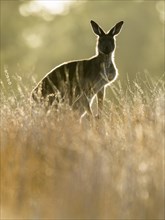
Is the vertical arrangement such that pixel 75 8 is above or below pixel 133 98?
above

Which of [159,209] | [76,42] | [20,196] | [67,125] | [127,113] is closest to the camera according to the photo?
Answer: [159,209]

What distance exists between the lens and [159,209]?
299 inches

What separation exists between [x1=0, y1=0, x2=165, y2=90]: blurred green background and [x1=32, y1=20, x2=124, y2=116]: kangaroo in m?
22.0

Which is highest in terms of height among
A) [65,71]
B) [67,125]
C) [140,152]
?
[65,71]

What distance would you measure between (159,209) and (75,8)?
3123 cm

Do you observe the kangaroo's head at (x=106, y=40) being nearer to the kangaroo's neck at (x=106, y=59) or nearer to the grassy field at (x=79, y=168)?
the kangaroo's neck at (x=106, y=59)

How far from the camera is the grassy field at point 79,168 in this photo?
769 cm

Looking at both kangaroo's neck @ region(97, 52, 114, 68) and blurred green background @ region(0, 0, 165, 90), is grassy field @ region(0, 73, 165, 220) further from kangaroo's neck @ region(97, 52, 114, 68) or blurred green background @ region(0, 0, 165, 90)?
blurred green background @ region(0, 0, 165, 90)

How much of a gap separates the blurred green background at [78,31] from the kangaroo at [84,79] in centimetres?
2195

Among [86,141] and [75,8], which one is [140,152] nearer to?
[86,141]

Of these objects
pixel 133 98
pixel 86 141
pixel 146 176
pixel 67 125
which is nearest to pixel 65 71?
pixel 133 98

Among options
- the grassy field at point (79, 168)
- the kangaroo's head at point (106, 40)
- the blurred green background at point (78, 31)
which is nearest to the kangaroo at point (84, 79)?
the kangaroo's head at point (106, 40)

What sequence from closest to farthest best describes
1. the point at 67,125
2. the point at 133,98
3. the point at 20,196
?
the point at 20,196 → the point at 67,125 → the point at 133,98

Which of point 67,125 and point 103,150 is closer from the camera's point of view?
point 103,150
